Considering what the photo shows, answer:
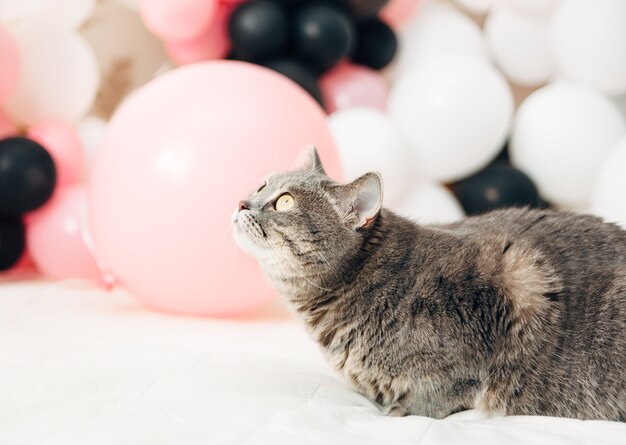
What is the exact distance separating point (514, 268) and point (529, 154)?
5.95 feet

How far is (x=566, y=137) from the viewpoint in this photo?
109 inches

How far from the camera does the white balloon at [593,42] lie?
262cm

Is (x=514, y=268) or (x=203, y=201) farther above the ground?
(x=514, y=268)

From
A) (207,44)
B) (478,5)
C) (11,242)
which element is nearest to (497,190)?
(478,5)

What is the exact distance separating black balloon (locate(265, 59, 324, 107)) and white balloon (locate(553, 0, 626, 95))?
3.26 feet

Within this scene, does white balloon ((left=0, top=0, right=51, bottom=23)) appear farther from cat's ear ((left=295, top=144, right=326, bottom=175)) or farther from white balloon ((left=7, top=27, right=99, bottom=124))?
cat's ear ((left=295, top=144, right=326, bottom=175))

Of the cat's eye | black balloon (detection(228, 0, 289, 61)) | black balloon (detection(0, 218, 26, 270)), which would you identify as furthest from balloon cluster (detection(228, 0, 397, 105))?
the cat's eye

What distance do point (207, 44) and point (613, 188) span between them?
162cm

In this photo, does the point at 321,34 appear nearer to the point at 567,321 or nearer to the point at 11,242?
the point at 11,242

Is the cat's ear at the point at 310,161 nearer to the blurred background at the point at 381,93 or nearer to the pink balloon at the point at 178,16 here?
the blurred background at the point at 381,93

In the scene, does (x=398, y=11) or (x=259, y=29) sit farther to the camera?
(x=398, y=11)

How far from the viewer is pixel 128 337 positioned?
1688 millimetres

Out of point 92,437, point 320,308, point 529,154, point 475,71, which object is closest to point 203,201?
point 320,308

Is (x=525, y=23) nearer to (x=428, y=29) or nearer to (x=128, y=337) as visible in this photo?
(x=428, y=29)
